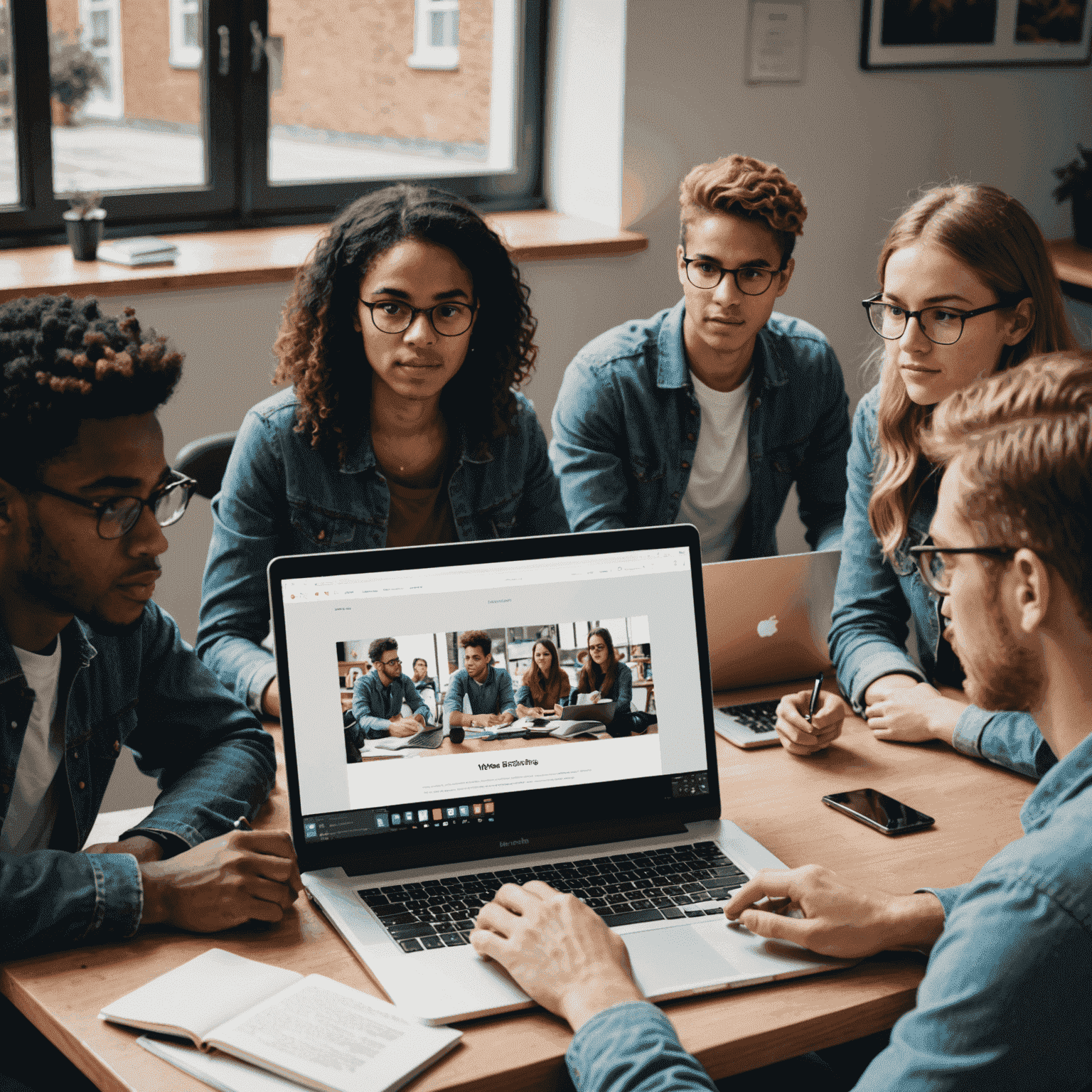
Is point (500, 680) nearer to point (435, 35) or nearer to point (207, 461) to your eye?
point (207, 461)

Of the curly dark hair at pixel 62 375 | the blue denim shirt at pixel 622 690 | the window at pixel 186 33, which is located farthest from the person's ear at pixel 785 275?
the window at pixel 186 33

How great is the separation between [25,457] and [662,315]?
1407 mm

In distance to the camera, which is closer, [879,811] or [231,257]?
[879,811]

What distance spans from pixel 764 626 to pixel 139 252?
1713 millimetres

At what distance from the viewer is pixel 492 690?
1.30 m

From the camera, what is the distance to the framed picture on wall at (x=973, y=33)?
134 inches

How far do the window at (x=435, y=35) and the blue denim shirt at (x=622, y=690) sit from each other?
236cm

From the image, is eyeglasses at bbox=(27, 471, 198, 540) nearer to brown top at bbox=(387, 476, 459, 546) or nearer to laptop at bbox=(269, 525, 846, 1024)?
laptop at bbox=(269, 525, 846, 1024)

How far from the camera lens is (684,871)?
1284 millimetres

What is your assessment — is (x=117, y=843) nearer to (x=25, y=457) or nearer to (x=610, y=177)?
(x=25, y=457)

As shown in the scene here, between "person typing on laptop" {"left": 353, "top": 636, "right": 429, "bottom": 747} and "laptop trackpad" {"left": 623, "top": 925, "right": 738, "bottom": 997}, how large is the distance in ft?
0.95

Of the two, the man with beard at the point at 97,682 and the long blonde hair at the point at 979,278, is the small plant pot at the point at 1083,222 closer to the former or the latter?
the long blonde hair at the point at 979,278

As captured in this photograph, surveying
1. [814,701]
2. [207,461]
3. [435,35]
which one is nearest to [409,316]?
[207,461]

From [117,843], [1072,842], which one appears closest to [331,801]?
[117,843]
